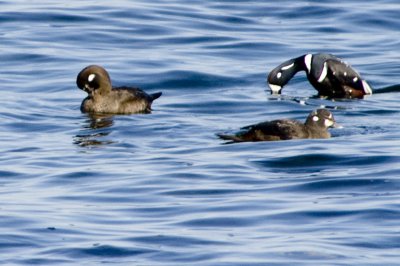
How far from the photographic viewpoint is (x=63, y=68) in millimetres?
24453

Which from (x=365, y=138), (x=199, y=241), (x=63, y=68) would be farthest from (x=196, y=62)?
(x=199, y=241)

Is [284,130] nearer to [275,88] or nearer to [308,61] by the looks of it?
[275,88]

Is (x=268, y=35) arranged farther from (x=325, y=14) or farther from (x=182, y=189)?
(x=182, y=189)

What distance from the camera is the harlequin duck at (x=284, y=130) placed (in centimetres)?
1747

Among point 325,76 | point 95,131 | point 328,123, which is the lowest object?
point 95,131

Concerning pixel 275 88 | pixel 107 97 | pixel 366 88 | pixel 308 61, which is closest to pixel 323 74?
pixel 308 61

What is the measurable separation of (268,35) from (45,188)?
13485 mm

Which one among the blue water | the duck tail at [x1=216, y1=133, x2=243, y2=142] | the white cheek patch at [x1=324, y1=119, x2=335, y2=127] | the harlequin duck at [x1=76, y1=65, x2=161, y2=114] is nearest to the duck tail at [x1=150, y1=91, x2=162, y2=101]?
the harlequin duck at [x1=76, y1=65, x2=161, y2=114]

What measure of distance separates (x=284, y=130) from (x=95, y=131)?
9.22 feet

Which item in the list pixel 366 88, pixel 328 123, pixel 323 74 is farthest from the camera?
pixel 323 74

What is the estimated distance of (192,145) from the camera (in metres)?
17.7

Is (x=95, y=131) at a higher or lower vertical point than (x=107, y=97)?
lower

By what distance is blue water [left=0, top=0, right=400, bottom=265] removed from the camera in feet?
40.5

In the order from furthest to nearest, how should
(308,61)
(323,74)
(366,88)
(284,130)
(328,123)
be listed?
(308,61) < (323,74) < (366,88) < (328,123) < (284,130)
